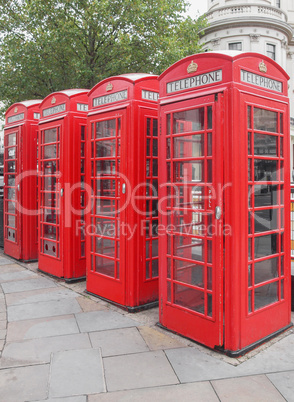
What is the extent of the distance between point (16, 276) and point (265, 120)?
188 inches

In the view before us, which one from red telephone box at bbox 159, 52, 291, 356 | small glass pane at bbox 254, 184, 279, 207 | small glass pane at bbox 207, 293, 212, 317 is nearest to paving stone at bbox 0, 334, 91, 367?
red telephone box at bbox 159, 52, 291, 356

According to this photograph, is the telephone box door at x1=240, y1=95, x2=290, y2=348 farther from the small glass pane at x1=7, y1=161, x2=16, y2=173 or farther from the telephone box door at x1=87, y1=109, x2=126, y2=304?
the small glass pane at x1=7, y1=161, x2=16, y2=173

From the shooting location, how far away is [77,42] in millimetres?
12695

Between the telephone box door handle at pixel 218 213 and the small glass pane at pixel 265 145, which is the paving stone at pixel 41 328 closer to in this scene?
the telephone box door handle at pixel 218 213

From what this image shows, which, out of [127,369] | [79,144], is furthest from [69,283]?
[127,369]

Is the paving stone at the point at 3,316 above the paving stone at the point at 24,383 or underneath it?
above

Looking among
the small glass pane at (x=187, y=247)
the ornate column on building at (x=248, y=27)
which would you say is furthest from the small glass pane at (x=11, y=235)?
the ornate column on building at (x=248, y=27)

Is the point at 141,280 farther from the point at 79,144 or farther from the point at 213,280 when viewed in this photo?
the point at 79,144

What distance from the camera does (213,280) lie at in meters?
3.38

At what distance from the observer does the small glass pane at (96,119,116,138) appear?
15.2ft

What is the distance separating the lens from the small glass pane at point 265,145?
3.50 metres

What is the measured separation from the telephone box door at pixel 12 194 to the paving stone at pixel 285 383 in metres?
5.56

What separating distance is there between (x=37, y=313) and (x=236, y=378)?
259 cm

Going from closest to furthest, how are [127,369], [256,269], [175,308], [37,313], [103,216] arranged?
[127,369] → [256,269] → [175,308] → [37,313] → [103,216]
